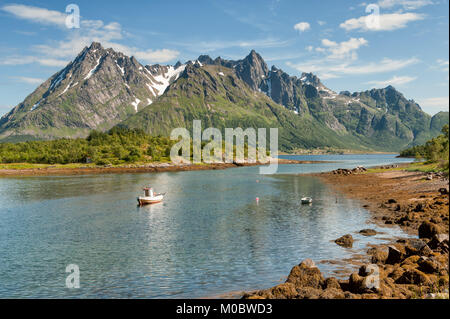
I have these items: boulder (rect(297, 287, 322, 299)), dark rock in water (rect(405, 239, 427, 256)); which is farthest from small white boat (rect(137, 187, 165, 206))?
boulder (rect(297, 287, 322, 299))

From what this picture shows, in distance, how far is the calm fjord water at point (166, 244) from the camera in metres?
31.9

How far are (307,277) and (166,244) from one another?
2452 cm

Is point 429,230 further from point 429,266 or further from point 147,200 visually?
point 147,200

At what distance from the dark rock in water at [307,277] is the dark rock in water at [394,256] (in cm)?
957

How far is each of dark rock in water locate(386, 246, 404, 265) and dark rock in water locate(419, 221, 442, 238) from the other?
34.6 feet

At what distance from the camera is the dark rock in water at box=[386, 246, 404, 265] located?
3256cm

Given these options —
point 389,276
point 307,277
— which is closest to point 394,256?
point 389,276

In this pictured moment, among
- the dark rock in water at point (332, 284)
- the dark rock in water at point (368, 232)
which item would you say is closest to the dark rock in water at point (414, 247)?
the dark rock in water at point (368, 232)

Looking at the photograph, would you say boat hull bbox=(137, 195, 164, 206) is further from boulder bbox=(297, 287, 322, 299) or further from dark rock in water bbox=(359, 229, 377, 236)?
boulder bbox=(297, 287, 322, 299)

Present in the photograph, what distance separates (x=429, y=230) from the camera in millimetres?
40938

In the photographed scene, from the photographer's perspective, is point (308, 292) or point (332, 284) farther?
point (332, 284)
